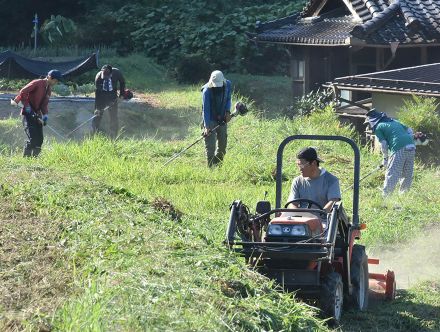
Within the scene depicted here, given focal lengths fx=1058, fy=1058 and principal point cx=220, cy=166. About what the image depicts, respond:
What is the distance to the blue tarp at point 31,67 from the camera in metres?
26.6

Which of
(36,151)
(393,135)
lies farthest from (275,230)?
(36,151)

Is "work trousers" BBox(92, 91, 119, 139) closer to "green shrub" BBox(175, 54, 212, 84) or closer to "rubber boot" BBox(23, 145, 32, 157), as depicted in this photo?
"rubber boot" BBox(23, 145, 32, 157)

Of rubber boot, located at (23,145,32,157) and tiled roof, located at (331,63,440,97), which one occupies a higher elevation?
tiled roof, located at (331,63,440,97)

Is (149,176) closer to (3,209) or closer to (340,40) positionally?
(3,209)

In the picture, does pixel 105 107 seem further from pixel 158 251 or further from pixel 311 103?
pixel 158 251

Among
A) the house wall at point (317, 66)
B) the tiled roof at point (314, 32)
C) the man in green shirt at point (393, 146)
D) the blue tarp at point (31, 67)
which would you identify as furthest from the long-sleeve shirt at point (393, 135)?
the blue tarp at point (31, 67)

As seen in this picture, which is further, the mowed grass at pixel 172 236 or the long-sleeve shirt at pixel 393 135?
the long-sleeve shirt at pixel 393 135

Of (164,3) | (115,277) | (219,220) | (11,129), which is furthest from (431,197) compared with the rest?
(164,3)

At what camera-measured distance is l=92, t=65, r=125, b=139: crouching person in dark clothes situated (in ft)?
69.2

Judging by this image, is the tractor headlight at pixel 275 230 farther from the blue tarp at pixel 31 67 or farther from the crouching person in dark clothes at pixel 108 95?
the blue tarp at pixel 31 67

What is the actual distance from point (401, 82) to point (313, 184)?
9938 millimetres

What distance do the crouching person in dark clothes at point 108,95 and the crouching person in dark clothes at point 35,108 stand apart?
4111mm

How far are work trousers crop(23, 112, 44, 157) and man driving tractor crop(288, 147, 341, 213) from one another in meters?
8.16

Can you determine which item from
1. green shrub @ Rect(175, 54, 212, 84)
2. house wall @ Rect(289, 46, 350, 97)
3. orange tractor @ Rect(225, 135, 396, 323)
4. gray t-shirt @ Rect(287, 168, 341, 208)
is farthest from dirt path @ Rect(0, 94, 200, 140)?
orange tractor @ Rect(225, 135, 396, 323)
